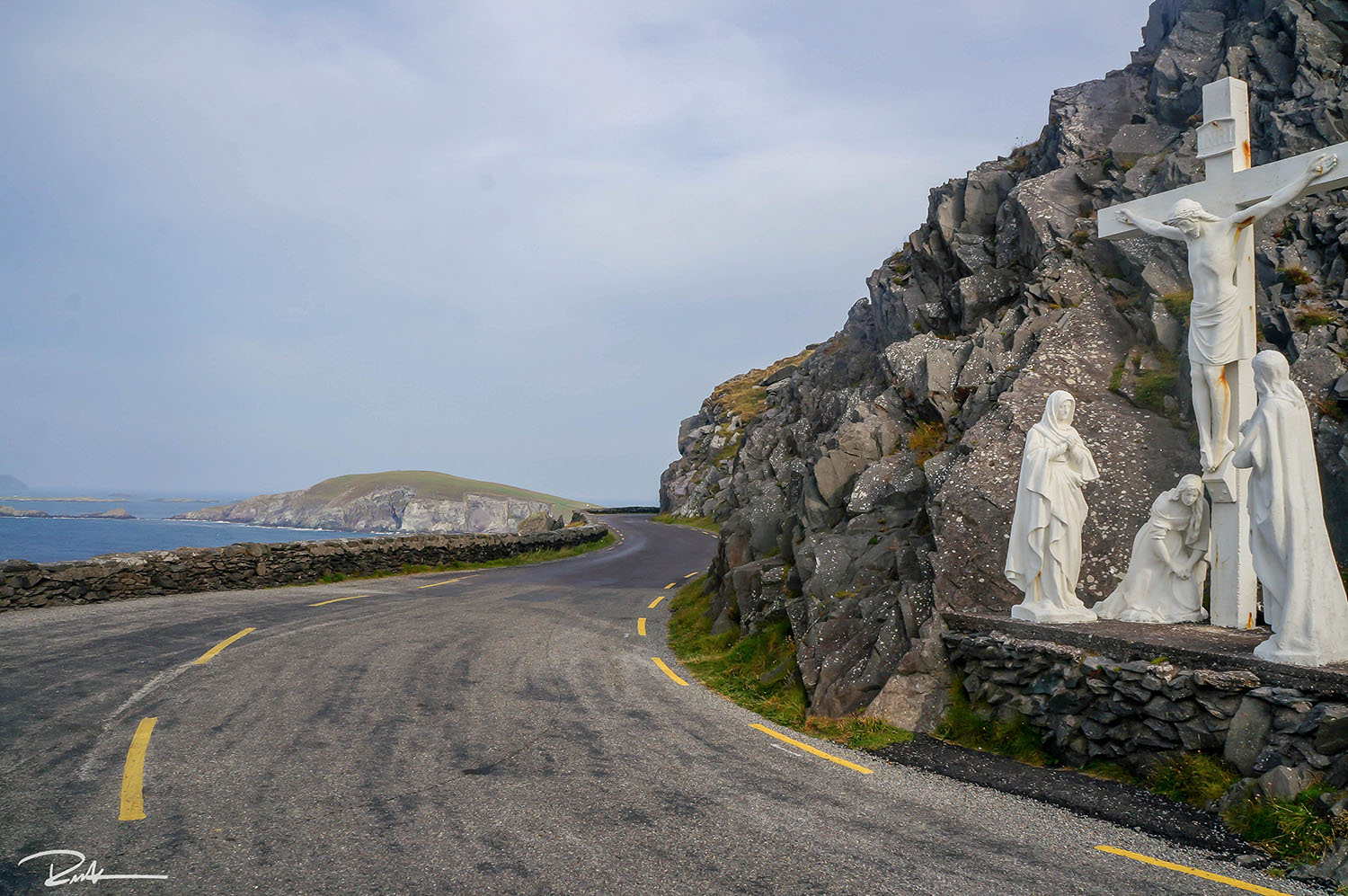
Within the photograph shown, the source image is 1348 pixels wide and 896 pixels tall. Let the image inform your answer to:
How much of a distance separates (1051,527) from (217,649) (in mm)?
11228

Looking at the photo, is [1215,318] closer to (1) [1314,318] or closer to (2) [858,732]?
(1) [1314,318]

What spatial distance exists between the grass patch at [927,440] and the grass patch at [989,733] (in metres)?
5.40

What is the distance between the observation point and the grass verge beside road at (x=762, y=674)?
855 centimetres

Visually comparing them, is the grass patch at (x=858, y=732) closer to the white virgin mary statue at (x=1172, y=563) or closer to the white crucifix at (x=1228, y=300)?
the white virgin mary statue at (x=1172, y=563)

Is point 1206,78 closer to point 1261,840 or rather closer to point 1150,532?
point 1150,532

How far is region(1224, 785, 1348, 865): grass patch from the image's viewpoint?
16.8 feet

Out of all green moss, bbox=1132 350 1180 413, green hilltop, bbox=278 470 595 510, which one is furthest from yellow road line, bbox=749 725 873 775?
green hilltop, bbox=278 470 595 510

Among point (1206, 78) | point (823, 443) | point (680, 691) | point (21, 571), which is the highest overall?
point (1206, 78)

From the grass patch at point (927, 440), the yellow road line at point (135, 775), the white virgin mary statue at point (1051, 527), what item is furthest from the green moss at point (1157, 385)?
the yellow road line at point (135, 775)

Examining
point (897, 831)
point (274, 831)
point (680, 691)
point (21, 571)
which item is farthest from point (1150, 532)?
point (21, 571)

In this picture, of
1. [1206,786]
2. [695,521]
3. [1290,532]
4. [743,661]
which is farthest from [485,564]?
[695,521]

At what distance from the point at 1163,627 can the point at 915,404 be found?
273 inches

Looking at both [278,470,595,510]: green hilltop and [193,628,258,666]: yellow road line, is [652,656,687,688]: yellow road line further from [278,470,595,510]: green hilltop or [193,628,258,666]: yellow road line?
[278,470,595,510]: green hilltop

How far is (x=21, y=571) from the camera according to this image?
1546 centimetres
